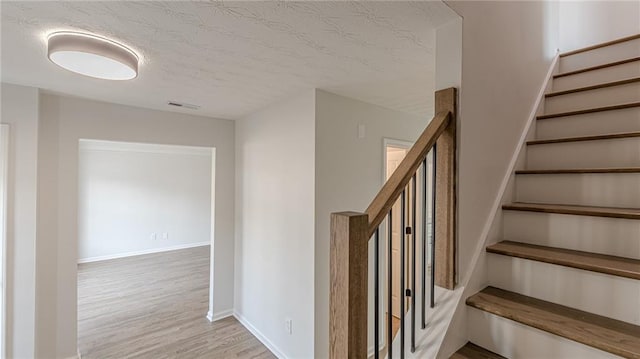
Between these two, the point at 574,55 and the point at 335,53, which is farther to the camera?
the point at 574,55

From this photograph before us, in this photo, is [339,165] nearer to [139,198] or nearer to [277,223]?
[277,223]

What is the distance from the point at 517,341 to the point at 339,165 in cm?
181

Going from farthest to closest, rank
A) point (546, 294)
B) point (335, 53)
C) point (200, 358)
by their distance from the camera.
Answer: point (200, 358)
point (335, 53)
point (546, 294)

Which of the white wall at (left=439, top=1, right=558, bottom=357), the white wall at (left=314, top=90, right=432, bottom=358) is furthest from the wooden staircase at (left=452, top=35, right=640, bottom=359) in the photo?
the white wall at (left=314, top=90, right=432, bottom=358)

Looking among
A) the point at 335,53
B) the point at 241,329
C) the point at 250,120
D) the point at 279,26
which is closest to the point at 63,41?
the point at 279,26

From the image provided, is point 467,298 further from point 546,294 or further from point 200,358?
point 200,358

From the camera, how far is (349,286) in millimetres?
829

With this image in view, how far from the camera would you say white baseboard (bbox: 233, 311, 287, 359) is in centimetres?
284

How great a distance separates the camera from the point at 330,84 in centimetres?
230

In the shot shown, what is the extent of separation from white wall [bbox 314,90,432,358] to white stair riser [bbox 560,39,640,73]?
1.55 m

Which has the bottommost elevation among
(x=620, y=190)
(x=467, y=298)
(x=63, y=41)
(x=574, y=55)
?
(x=467, y=298)

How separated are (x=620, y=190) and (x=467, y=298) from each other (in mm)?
993

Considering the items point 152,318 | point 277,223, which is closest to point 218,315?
point 152,318

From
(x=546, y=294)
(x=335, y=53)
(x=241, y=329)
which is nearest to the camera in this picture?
(x=546, y=294)
